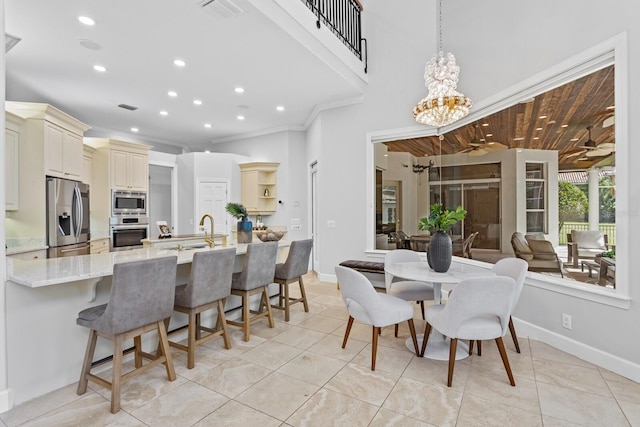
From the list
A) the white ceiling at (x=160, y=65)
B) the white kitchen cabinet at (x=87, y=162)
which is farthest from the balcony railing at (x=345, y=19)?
the white kitchen cabinet at (x=87, y=162)

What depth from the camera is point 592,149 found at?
2840 mm

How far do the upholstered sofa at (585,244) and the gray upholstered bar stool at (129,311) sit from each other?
344 centimetres

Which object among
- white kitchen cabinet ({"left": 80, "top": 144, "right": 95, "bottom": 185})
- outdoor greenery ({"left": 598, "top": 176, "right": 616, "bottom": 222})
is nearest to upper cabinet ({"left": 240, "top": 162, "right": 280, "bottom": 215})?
white kitchen cabinet ({"left": 80, "top": 144, "right": 95, "bottom": 185})

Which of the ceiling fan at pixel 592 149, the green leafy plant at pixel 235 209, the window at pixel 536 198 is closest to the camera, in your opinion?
the ceiling fan at pixel 592 149

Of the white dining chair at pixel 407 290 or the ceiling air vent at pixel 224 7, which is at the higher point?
the ceiling air vent at pixel 224 7

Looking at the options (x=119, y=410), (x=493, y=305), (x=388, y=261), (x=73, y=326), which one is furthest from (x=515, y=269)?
(x=73, y=326)

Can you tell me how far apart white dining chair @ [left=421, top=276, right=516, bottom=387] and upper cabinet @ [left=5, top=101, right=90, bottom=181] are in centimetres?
497

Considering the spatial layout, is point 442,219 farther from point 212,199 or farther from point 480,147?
point 212,199

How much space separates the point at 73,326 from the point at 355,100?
470 cm

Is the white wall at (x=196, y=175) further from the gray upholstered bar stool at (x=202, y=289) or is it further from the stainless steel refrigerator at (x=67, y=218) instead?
the gray upholstered bar stool at (x=202, y=289)

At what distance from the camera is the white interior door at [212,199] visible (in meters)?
7.38

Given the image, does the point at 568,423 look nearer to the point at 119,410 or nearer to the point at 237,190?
the point at 119,410

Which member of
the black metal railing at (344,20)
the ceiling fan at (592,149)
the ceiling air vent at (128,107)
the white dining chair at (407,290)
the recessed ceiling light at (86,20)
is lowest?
the white dining chair at (407,290)

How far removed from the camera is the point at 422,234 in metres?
5.20
